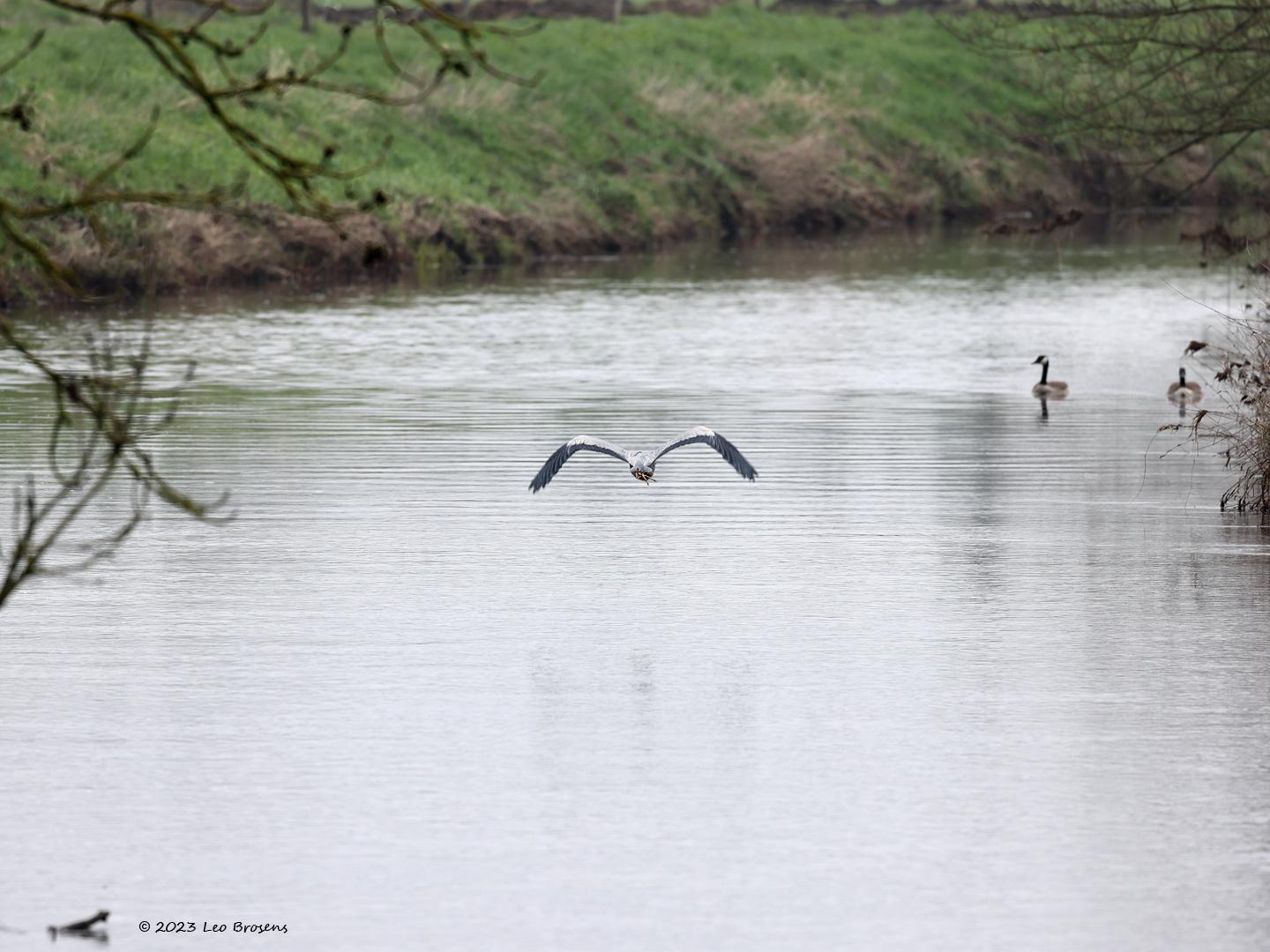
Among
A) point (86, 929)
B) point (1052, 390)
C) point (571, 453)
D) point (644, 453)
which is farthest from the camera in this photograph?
point (1052, 390)

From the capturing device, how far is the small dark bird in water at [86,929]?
7934 millimetres

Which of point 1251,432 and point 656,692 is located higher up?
point 1251,432

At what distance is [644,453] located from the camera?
16.4 m

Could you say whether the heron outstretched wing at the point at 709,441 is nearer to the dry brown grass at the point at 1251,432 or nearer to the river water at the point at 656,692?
the river water at the point at 656,692

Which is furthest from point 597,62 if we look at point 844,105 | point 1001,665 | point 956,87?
point 1001,665

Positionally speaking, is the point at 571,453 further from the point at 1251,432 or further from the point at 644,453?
the point at 1251,432

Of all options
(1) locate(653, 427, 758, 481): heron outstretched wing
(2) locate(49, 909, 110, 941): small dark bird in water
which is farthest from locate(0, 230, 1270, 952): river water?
(1) locate(653, 427, 758, 481): heron outstretched wing

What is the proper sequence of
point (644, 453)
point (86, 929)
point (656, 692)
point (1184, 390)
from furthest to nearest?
point (1184, 390), point (644, 453), point (656, 692), point (86, 929)

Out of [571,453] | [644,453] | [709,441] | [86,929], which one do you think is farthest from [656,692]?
[644,453]

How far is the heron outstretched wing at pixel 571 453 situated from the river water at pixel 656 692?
1.11 ft

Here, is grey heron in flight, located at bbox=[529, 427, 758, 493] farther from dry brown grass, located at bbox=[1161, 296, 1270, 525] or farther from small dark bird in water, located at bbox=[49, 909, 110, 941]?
small dark bird in water, located at bbox=[49, 909, 110, 941]

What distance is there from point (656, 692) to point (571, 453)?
4349 mm

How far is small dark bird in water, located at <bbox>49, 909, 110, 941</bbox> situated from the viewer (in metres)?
7.93

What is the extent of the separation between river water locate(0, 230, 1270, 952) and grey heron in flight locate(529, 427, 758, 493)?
0.41m
